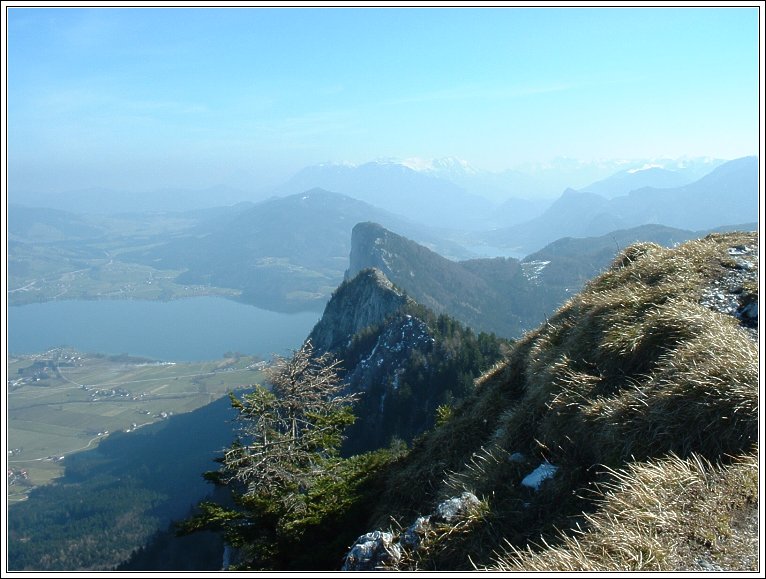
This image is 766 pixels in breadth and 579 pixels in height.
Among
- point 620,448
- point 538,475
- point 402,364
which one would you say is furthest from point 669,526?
point 402,364

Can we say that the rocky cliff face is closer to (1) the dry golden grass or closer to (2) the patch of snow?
(2) the patch of snow

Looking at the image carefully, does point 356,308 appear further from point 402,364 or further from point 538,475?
point 538,475

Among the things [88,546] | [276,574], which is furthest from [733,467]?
[88,546]

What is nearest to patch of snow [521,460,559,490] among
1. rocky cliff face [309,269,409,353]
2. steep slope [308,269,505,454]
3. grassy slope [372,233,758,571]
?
grassy slope [372,233,758,571]

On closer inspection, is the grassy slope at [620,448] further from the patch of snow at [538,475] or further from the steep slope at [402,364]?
the steep slope at [402,364]

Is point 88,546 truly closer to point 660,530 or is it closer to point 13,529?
point 13,529
